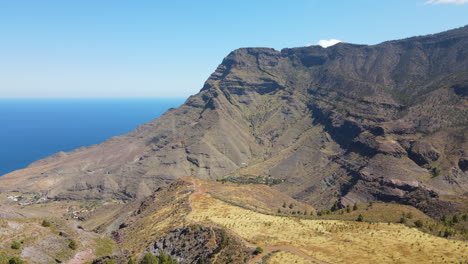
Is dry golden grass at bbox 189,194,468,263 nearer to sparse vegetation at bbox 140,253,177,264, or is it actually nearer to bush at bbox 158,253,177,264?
bush at bbox 158,253,177,264

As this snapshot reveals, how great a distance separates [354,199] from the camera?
174500 mm

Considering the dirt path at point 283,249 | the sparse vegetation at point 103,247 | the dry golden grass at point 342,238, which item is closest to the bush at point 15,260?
the sparse vegetation at point 103,247

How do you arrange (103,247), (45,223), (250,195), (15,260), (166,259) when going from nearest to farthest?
(15,260), (166,259), (45,223), (103,247), (250,195)

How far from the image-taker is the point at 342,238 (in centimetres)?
5875

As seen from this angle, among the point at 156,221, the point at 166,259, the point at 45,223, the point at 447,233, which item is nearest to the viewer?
the point at 166,259

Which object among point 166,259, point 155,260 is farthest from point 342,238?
point 155,260

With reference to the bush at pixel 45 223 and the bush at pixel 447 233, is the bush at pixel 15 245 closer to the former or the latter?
the bush at pixel 45 223

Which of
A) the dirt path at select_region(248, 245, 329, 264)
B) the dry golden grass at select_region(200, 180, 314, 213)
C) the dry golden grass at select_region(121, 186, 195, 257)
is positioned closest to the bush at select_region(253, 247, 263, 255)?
the dirt path at select_region(248, 245, 329, 264)

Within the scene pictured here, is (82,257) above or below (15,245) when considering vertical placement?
below

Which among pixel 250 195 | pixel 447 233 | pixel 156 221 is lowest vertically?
pixel 250 195

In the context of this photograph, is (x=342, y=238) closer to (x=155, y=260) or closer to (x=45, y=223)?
(x=155, y=260)

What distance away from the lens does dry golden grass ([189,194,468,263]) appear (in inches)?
1949

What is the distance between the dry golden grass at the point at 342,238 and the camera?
4950 centimetres

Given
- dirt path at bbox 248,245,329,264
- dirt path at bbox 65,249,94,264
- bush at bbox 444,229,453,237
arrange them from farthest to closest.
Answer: dirt path at bbox 65,249,94,264 < bush at bbox 444,229,453,237 < dirt path at bbox 248,245,329,264
